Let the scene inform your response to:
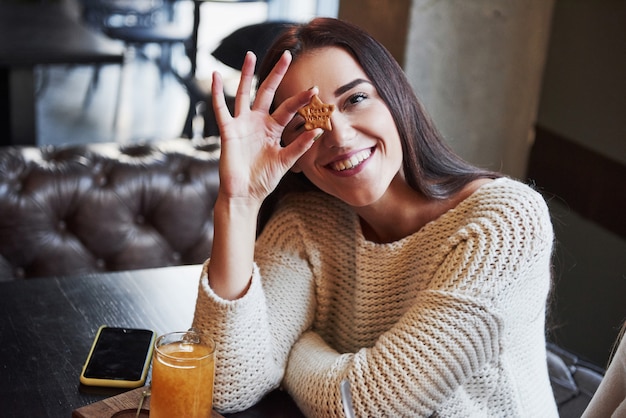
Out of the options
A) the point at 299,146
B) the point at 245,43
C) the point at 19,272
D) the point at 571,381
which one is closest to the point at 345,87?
the point at 299,146

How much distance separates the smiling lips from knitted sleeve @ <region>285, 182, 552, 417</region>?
19cm

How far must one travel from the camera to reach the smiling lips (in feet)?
4.70

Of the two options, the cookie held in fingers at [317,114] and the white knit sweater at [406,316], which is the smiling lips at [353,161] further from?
the white knit sweater at [406,316]

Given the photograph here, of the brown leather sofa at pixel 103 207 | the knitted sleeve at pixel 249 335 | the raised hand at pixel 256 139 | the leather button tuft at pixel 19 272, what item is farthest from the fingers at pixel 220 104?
the leather button tuft at pixel 19 272

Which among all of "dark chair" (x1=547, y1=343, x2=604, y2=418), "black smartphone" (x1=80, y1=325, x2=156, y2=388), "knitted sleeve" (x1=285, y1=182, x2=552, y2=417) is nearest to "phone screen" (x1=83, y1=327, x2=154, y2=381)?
"black smartphone" (x1=80, y1=325, x2=156, y2=388)

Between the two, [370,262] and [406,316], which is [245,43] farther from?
[406,316]

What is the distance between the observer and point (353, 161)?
4.70ft

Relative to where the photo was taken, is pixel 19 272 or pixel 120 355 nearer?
pixel 120 355

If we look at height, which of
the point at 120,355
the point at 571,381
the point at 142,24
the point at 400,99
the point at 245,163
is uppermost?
the point at 400,99

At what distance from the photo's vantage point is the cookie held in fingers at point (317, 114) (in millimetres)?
1394

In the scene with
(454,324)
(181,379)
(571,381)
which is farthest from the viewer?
(571,381)

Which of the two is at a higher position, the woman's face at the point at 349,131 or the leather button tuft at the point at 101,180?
the woman's face at the point at 349,131

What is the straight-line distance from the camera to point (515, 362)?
143 cm

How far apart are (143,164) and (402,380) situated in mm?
1462
